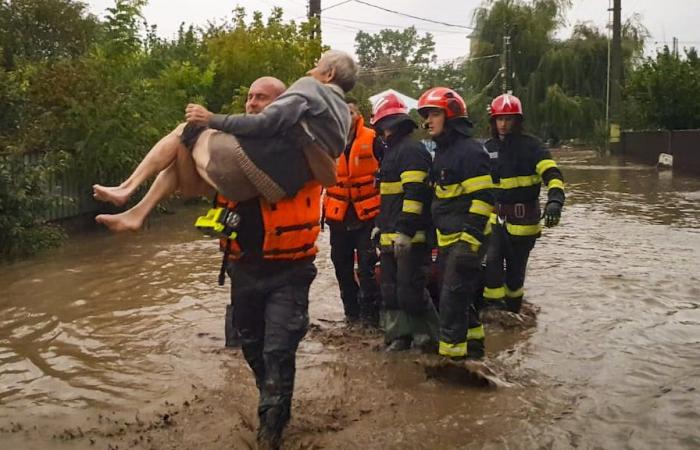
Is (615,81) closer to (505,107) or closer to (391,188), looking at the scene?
(505,107)

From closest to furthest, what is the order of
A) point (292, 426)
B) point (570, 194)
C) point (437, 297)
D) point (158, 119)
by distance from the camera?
1. point (292, 426)
2. point (437, 297)
3. point (158, 119)
4. point (570, 194)

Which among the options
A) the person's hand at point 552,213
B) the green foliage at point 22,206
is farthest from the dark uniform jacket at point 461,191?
the green foliage at point 22,206

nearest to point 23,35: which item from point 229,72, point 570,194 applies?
point 229,72

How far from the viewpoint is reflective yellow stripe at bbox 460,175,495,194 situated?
5.32m

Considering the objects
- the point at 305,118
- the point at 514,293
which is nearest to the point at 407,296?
the point at 514,293

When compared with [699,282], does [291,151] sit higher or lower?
higher

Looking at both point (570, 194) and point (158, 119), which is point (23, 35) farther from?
point (570, 194)

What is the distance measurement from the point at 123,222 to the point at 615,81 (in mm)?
34780

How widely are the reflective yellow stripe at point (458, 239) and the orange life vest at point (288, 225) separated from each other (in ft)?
4.87

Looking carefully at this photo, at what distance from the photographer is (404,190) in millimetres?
5840

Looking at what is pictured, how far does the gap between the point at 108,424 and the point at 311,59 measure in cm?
1662

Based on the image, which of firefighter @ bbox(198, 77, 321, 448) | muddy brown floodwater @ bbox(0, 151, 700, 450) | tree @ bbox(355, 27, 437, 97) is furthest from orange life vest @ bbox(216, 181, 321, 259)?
tree @ bbox(355, 27, 437, 97)

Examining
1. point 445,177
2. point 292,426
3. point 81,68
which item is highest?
point 81,68

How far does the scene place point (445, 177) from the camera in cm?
549
